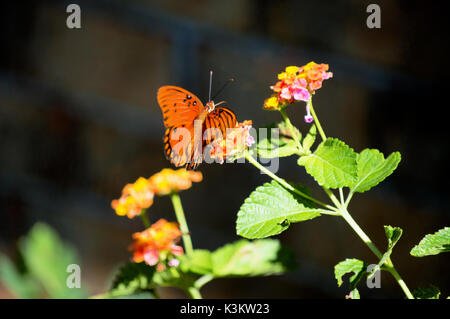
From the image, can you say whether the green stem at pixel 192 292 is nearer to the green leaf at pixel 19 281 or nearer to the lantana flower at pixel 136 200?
the lantana flower at pixel 136 200

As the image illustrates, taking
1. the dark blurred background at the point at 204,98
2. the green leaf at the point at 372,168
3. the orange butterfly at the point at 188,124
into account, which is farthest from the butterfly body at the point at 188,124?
the dark blurred background at the point at 204,98

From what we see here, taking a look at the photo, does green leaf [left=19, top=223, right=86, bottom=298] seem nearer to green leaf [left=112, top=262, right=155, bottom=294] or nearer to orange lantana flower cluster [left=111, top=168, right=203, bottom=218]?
green leaf [left=112, top=262, right=155, bottom=294]

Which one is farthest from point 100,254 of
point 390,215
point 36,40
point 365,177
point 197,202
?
point 365,177

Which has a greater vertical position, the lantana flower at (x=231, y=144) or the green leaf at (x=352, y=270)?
the lantana flower at (x=231, y=144)

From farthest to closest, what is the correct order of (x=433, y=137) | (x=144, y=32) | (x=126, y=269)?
1. (x=144, y=32)
2. (x=433, y=137)
3. (x=126, y=269)

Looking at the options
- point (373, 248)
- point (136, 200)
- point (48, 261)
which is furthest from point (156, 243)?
point (48, 261)

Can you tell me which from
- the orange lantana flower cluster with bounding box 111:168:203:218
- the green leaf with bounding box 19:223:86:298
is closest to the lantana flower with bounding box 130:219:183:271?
the orange lantana flower cluster with bounding box 111:168:203:218
